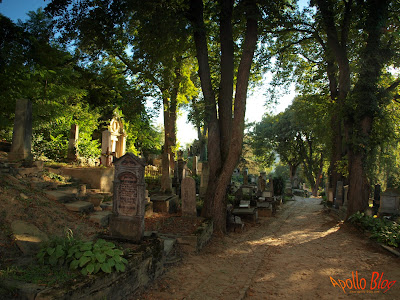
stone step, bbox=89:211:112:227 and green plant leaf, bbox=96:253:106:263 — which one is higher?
stone step, bbox=89:211:112:227

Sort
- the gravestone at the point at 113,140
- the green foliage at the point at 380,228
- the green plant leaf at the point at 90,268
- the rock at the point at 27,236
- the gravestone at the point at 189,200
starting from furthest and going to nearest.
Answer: the gravestone at the point at 113,140 → the gravestone at the point at 189,200 → the green foliage at the point at 380,228 → the rock at the point at 27,236 → the green plant leaf at the point at 90,268

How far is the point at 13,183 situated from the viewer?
22.6 ft

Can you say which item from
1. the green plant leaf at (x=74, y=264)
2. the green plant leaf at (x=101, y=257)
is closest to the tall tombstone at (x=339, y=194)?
the green plant leaf at (x=101, y=257)

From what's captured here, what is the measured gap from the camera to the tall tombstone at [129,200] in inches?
225

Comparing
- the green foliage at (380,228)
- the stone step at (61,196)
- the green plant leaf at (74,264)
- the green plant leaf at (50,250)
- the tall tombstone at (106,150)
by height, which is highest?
the tall tombstone at (106,150)

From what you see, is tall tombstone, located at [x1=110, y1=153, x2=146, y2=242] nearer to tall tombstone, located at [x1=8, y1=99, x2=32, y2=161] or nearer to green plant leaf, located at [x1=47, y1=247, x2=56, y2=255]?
green plant leaf, located at [x1=47, y1=247, x2=56, y2=255]

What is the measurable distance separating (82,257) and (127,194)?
2.17 metres

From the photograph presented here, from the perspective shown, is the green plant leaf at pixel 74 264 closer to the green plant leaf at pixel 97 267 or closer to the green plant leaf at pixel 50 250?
the green plant leaf at pixel 97 267

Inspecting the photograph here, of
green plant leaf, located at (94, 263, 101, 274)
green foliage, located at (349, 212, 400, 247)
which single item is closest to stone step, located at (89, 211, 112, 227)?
green plant leaf, located at (94, 263, 101, 274)

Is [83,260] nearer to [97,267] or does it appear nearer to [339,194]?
[97,267]

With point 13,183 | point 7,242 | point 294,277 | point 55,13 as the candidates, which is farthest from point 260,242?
point 55,13

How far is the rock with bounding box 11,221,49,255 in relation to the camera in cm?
449

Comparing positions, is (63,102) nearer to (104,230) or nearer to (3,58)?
(3,58)

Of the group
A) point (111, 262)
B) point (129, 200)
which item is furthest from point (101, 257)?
point (129, 200)
